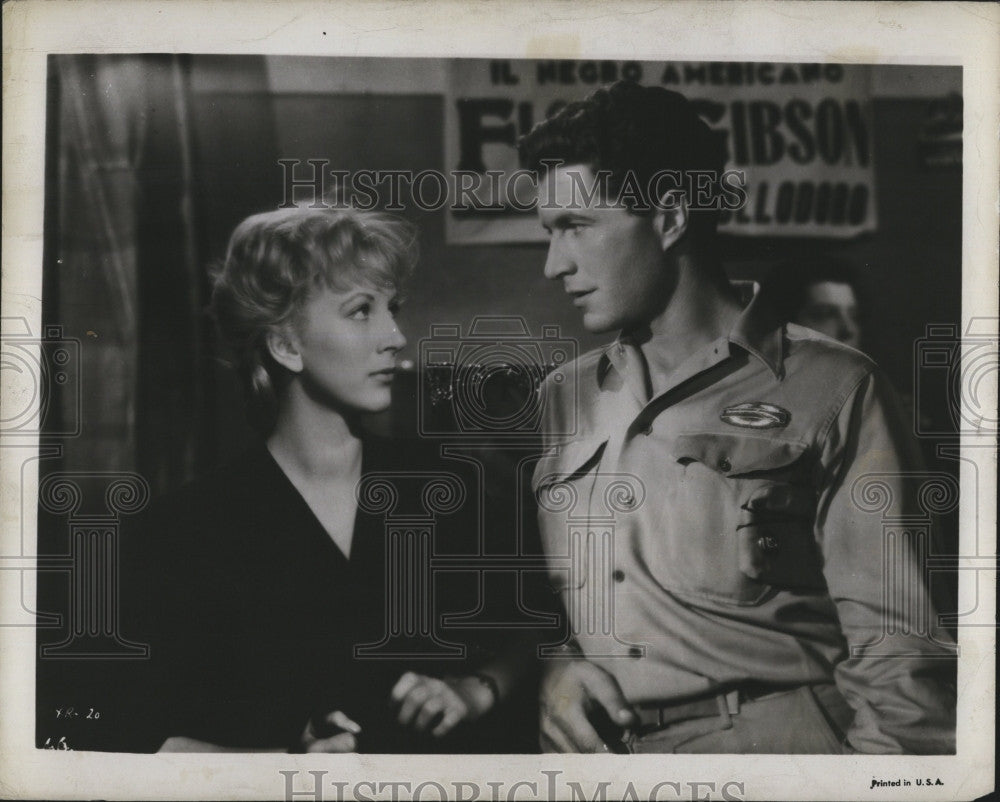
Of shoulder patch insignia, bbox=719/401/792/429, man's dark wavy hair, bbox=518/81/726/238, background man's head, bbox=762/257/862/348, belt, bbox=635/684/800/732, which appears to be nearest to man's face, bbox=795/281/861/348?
background man's head, bbox=762/257/862/348

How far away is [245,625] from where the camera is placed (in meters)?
2.89

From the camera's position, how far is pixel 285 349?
2.91 meters

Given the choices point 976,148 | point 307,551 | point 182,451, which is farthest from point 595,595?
point 976,148

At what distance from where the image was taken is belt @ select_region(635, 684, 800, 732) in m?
2.84

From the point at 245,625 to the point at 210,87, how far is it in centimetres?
182

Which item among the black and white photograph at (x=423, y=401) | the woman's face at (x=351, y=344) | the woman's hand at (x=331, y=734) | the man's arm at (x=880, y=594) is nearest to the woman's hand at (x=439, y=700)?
the black and white photograph at (x=423, y=401)

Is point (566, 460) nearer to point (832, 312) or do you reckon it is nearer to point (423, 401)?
point (423, 401)

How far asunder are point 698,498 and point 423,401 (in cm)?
97

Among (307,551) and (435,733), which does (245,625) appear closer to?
(307,551)

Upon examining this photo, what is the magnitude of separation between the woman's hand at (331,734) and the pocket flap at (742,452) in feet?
4.80

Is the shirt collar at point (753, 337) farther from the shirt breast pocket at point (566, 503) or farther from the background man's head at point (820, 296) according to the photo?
the shirt breast pocket at point (566, 503)

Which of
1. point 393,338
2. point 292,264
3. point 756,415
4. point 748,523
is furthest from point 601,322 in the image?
point 292,264

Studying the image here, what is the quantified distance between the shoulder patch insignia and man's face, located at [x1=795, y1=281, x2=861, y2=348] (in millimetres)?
317

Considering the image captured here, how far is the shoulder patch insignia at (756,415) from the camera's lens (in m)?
2.86
